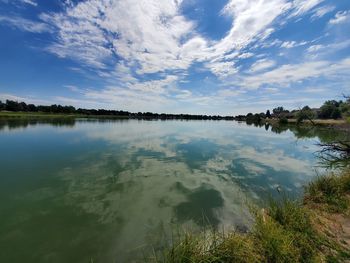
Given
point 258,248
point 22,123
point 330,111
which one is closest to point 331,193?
point 258,248

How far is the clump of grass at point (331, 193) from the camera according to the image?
6857 millimetres

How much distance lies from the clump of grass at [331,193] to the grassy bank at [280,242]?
323 millimetres

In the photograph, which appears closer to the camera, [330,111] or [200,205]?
[200,205]

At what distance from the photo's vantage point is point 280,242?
410cm

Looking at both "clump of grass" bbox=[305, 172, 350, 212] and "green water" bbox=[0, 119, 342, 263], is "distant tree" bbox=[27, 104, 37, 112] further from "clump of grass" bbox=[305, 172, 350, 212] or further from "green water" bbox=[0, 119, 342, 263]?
"clump of grass" bbox=[305, 172, 350, 212]

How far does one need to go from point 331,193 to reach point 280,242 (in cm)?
566

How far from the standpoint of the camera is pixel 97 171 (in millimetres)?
11477

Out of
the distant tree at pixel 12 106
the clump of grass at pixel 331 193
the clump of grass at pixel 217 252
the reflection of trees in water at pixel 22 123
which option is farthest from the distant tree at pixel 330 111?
the distant tree at pixel 12 106

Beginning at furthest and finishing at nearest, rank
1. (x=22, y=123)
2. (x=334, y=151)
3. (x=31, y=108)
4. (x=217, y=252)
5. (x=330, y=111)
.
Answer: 1. (x=31, y=108)
2. (x=330, y=111)
3. (x=22, y=123)
4. (x=334, y=151)
5. (x=217, y=252)

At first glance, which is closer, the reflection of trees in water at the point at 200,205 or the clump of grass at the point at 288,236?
A: the clump of grass at the point at 288,236

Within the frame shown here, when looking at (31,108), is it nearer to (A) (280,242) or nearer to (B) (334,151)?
(B) (334,151)

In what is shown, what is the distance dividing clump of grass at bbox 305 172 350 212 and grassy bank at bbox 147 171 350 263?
323 mm

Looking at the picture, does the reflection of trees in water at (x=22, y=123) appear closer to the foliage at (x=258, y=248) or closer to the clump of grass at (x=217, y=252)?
the clump of grass at (x=217, y=252)

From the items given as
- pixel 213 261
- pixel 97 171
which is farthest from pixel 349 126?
pixel 97 171
